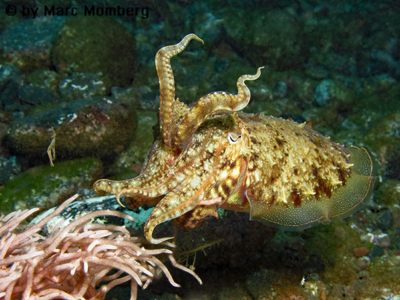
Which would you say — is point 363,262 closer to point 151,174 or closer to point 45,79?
point 151,174

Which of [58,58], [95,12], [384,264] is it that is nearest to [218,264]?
[384,264]

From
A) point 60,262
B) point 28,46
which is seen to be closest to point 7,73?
point 28,46

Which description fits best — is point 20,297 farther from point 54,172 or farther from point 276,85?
point 276,85

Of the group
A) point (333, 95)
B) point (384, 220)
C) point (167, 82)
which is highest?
point (167, 82)

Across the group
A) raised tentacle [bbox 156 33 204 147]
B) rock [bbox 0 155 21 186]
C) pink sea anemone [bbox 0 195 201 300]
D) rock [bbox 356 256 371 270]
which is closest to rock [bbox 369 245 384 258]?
rock [bbox 356 256 371 270]

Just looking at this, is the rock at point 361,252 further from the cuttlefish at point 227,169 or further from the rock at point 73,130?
the rock at point 73,130

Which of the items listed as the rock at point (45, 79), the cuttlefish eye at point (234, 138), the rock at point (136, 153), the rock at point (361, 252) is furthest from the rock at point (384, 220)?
the rock at point (45, 79)
